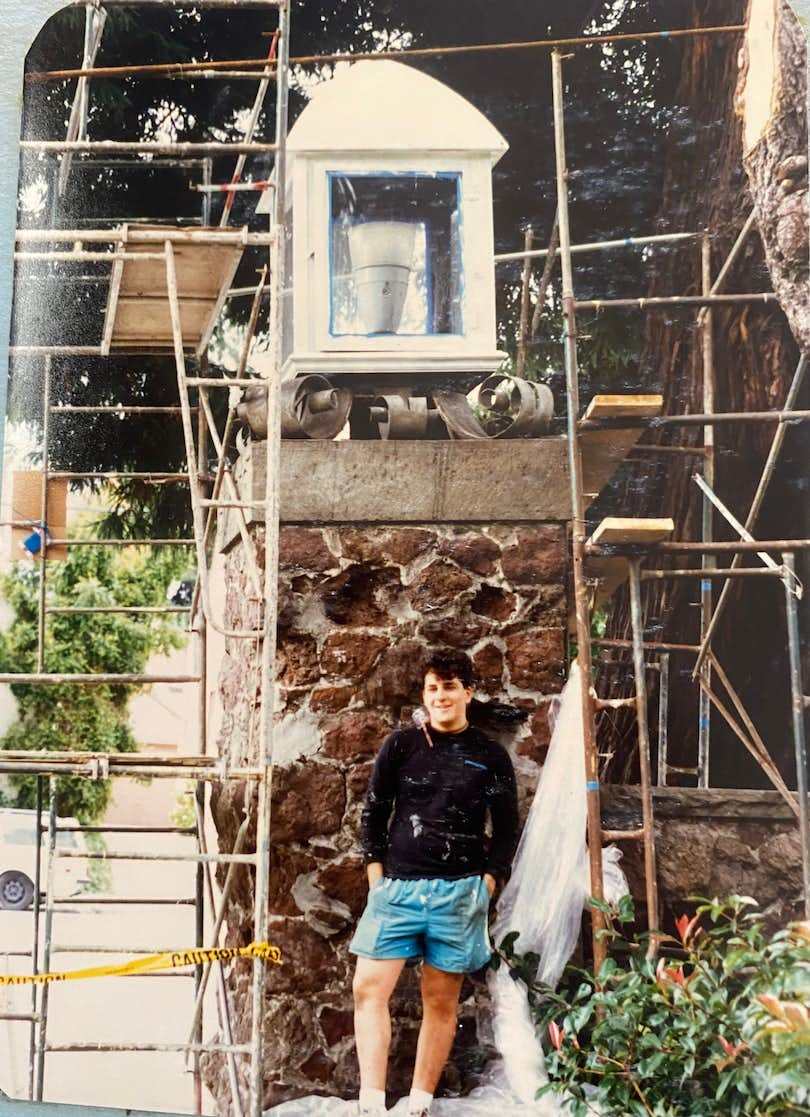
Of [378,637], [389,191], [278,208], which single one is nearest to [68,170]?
[278,208]

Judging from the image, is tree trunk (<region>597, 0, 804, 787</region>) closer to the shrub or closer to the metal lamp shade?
the shrub

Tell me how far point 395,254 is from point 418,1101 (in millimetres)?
1800

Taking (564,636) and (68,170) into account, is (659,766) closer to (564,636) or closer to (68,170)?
(564,636)

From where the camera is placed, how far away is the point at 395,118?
2816 millimetres

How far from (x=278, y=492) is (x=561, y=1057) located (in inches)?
51.6

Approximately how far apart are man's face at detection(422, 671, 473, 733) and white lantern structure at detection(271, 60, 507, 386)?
0.66 m

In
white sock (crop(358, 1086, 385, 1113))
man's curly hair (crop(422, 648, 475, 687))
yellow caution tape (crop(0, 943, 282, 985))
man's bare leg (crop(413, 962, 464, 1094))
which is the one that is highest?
man's curly hair (crop(422, 648, 475, 687))

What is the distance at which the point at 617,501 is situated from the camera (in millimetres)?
2789

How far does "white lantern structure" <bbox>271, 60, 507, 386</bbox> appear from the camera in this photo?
9.20 feet

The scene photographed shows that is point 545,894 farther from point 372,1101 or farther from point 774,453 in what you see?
point 774,453

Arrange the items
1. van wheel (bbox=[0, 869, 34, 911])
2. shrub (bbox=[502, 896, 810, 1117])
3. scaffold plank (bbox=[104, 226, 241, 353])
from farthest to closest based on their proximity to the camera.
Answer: scaffold plank (bbox=[104, 226, 241, 353])
van wheel (bbox=[0, 869, 34, 911])
shrub (bbox=[502, 896, 810, 1117])

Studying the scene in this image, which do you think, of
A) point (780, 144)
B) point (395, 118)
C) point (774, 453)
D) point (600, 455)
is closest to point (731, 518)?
point (774, 453)

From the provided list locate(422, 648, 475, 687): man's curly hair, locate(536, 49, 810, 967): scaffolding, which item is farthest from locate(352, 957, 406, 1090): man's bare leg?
locate(422, 648, 475, 687): man's curly hair

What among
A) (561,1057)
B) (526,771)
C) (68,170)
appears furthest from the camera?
(68,170)
